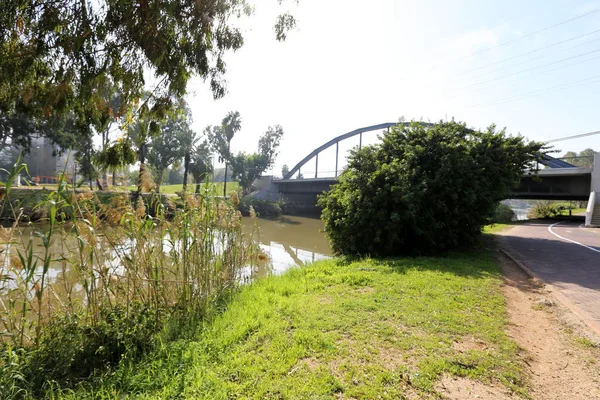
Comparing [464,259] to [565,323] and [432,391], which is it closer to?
[565,323]

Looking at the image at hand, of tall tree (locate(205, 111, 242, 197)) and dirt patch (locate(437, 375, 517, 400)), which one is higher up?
tall tree (locate(205, 111, 242, 197))

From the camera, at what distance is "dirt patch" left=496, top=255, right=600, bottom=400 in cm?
259

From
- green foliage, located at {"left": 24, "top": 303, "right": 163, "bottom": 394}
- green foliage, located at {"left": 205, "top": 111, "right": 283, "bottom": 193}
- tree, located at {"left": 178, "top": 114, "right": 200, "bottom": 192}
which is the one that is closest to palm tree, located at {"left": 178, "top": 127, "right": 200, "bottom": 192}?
tree, located at {"left": 178, "top": 114, "right": 200, "bottom": 192}

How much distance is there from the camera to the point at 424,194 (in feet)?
26.6

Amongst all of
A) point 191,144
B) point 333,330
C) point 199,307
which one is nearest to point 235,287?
point 199,307

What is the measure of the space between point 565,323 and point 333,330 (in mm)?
2979

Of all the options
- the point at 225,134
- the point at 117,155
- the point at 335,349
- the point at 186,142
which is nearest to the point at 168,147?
the point at 186,142

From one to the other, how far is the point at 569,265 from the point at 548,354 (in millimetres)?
5008

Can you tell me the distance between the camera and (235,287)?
212 inches

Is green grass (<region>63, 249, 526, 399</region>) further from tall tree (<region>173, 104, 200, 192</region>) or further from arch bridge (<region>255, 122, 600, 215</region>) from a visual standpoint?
tall tree (<region>173, 104, 200, 192</region>)

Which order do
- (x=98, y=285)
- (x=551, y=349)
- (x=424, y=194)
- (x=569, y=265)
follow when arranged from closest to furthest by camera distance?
(x=551, y=349), (x=98, y=285), (x=569, y=265), (x=424, y=194)

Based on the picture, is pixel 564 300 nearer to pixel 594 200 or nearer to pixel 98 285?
pixel 98 285

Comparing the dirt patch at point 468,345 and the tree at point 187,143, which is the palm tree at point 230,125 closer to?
the tree at point 187,143

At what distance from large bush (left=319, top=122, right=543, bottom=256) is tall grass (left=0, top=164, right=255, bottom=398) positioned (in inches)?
179
